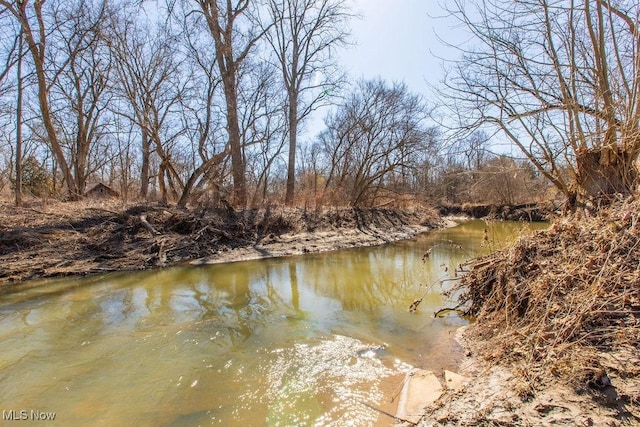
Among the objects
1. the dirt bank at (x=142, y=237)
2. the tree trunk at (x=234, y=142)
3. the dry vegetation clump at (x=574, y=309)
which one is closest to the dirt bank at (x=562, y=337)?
the dry vegetation clump at (x=574, y=309)

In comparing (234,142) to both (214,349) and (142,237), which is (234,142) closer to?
(142,237)

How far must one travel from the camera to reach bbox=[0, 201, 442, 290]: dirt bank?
28.0 ft

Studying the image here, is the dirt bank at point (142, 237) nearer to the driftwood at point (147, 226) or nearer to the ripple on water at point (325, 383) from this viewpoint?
the driftwood at point (147, 226)

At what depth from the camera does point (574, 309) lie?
2.89 meters

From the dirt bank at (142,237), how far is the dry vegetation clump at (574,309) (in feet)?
27.0

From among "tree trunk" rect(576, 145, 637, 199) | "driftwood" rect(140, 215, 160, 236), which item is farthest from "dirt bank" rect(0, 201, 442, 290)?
"tree trunk" rect(576, 145, 637, 199)

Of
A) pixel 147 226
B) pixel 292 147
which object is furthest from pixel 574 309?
pixel 292 147

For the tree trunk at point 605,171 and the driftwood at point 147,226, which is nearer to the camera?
the tree trunk at point 605,171

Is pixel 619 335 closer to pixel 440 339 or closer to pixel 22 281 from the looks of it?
pixel 440 339

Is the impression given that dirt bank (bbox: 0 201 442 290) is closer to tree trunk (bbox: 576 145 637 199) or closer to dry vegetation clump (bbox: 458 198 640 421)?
dry vegetation clump (bbox: 458 198 640 421)

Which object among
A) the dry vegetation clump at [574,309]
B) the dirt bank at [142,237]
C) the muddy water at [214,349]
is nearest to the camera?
the dry vegetation clump at [574,309]

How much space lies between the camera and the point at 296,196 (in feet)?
59.0

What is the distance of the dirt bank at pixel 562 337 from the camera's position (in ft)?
6.91

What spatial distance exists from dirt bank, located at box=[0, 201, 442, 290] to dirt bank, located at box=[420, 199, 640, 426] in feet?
27.2
